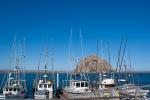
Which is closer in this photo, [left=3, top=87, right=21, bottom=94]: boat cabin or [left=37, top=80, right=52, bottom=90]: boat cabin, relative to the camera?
[left=3, top=87, right=21, bottom=94]: boat cabin

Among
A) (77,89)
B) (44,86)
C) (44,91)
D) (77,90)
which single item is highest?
(44,86)

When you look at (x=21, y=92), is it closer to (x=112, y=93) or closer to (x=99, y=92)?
(x=99, y=92)

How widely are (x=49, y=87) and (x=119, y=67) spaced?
1331 centimetres

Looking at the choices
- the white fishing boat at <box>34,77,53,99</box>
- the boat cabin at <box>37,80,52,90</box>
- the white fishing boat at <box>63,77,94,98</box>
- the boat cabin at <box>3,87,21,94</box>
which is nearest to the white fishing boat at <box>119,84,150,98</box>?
the white fishing boat at <box>63,77,94,98</box>

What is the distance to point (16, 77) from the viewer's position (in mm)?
60188

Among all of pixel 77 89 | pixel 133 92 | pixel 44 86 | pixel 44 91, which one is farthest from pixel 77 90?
pixel 133 92

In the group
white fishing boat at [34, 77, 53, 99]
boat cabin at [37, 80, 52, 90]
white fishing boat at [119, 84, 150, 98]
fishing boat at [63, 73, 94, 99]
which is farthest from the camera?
boat cabin at [37, 80, 52, 90]

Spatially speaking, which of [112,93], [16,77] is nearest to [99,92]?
[112,93]

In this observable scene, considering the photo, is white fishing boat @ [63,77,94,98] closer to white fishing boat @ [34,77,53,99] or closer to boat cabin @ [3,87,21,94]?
white fishing boat @ [34,77,53,99]

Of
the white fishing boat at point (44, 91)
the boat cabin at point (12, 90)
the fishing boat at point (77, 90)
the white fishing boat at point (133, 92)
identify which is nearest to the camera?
the white fishing boat at point (133, 92)

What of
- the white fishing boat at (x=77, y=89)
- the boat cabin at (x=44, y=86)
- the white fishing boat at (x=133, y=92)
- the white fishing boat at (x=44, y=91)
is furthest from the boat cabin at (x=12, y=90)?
the white fishing boat at (x=133, y=92)

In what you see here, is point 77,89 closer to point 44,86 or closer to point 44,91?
point 44,91

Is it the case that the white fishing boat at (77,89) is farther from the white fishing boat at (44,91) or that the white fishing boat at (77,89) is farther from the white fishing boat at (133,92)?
the white fishing boat at (133,92)

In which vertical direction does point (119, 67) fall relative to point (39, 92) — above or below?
above
